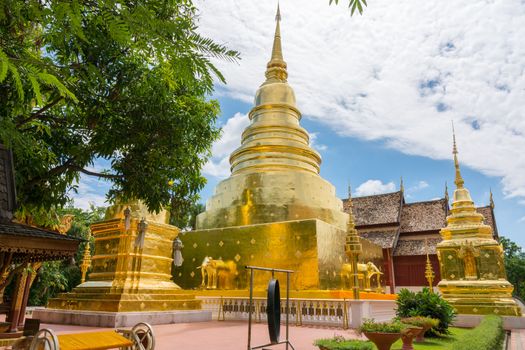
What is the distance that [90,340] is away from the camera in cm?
439

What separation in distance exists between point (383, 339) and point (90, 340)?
3738mm

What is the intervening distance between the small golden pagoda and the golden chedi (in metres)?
3.16

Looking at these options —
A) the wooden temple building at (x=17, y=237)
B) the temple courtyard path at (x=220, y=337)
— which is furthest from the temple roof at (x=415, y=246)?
the wooden temple building at (x=17, y=237)

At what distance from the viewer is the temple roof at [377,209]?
24383mm

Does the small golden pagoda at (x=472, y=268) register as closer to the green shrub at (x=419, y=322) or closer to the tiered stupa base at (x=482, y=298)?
the tiered stupa base at (x=482, y=298)

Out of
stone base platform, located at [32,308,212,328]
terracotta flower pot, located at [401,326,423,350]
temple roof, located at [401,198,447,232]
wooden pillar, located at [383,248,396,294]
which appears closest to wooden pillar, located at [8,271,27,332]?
stone base platform, located at [32,308,212,328]

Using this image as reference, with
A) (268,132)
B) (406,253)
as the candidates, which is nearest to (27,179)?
(268,132)

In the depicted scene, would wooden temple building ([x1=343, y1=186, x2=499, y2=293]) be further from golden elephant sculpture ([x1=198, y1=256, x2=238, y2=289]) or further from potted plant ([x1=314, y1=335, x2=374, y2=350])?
potted plant ([x1=314, y1=335, x2=374, y2=350])

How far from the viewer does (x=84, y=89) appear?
544 centimetres

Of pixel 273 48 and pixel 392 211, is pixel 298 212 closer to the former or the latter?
pixel 273 48

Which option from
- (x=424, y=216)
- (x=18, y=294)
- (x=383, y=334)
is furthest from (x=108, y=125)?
(x=424, y=216)

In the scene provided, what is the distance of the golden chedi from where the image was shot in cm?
1254

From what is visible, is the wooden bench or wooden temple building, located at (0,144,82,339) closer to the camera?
the wooden bench

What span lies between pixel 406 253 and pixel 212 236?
A: 1361 centimetres
